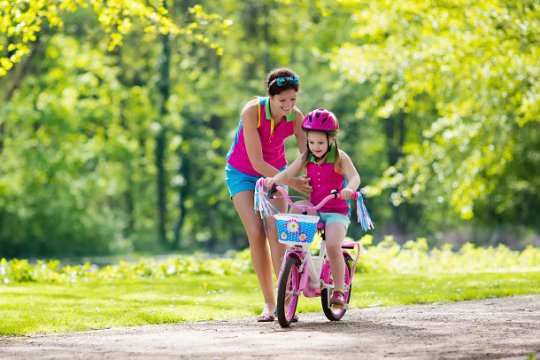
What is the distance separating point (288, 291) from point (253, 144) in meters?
1.22

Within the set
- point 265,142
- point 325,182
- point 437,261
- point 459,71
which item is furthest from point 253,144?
point 459,71

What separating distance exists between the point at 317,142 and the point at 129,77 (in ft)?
116

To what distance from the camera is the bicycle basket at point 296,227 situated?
25.5ft

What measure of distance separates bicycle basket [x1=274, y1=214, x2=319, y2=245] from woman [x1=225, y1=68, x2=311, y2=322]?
34 cm

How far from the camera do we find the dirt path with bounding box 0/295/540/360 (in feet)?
20.9

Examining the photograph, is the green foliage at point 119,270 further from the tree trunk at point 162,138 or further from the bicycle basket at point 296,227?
the tree trunk at point 162,138

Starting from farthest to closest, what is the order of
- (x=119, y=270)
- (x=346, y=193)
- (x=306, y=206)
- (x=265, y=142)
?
(x=119, y=270), (x=265, y=142), (x=306, y=206), (x=346, y=193)

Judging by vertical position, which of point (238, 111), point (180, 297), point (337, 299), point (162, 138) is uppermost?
point (238, 111)

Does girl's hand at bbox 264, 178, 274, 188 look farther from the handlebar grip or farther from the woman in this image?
the woman

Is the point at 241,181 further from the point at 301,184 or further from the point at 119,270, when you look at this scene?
the point at 119,270

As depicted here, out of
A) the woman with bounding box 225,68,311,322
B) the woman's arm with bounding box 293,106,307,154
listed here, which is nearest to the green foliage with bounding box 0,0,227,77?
the woman with bounding box 225,68,311,322

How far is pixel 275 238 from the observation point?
8.43 m

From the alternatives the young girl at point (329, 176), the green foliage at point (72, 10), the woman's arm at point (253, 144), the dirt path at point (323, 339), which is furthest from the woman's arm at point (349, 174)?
the green foliage at point (72, 10)

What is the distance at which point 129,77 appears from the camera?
42.6 metres
